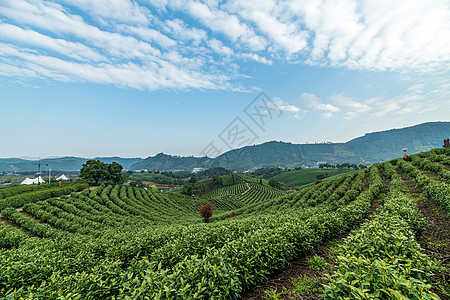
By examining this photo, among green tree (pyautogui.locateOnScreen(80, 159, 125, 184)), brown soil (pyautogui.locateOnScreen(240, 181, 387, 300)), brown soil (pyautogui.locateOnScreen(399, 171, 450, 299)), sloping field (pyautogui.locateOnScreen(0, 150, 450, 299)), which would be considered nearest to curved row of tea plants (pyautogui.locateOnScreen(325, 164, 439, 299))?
sloping field (pyautogui.locateOnScreen(0, 150, 450, 299))

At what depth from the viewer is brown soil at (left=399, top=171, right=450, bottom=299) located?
2.86 m

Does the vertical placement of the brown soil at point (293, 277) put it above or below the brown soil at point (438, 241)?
below

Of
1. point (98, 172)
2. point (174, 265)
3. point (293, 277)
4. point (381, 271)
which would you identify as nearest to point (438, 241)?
point (293, 277)

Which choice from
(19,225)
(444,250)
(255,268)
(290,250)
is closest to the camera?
(255,268)

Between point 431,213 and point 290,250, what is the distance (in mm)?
6773

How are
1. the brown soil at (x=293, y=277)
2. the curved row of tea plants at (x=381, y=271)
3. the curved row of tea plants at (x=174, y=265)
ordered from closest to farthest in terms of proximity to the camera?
the curved row of tea plants at (x=381, y=271)
the curved row of tea plants at (x=174, y=265)
the brown soil at (x=293, y=277)

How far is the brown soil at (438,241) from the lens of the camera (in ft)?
9.37

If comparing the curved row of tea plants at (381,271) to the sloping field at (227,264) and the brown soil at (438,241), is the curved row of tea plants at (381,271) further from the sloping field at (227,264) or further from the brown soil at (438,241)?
the brown soil at (438,241)

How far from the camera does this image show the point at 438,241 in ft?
14.9

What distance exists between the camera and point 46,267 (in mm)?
4207

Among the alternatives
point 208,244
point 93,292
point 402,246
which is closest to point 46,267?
point 93,292

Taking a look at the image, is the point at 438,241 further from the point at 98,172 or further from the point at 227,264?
the point at 98,172

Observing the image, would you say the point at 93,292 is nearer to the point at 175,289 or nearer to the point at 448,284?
the point at 175,289

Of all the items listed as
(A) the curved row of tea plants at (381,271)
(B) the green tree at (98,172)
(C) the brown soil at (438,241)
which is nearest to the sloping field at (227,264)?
(A) the curved row of tea plants at (381,271)
